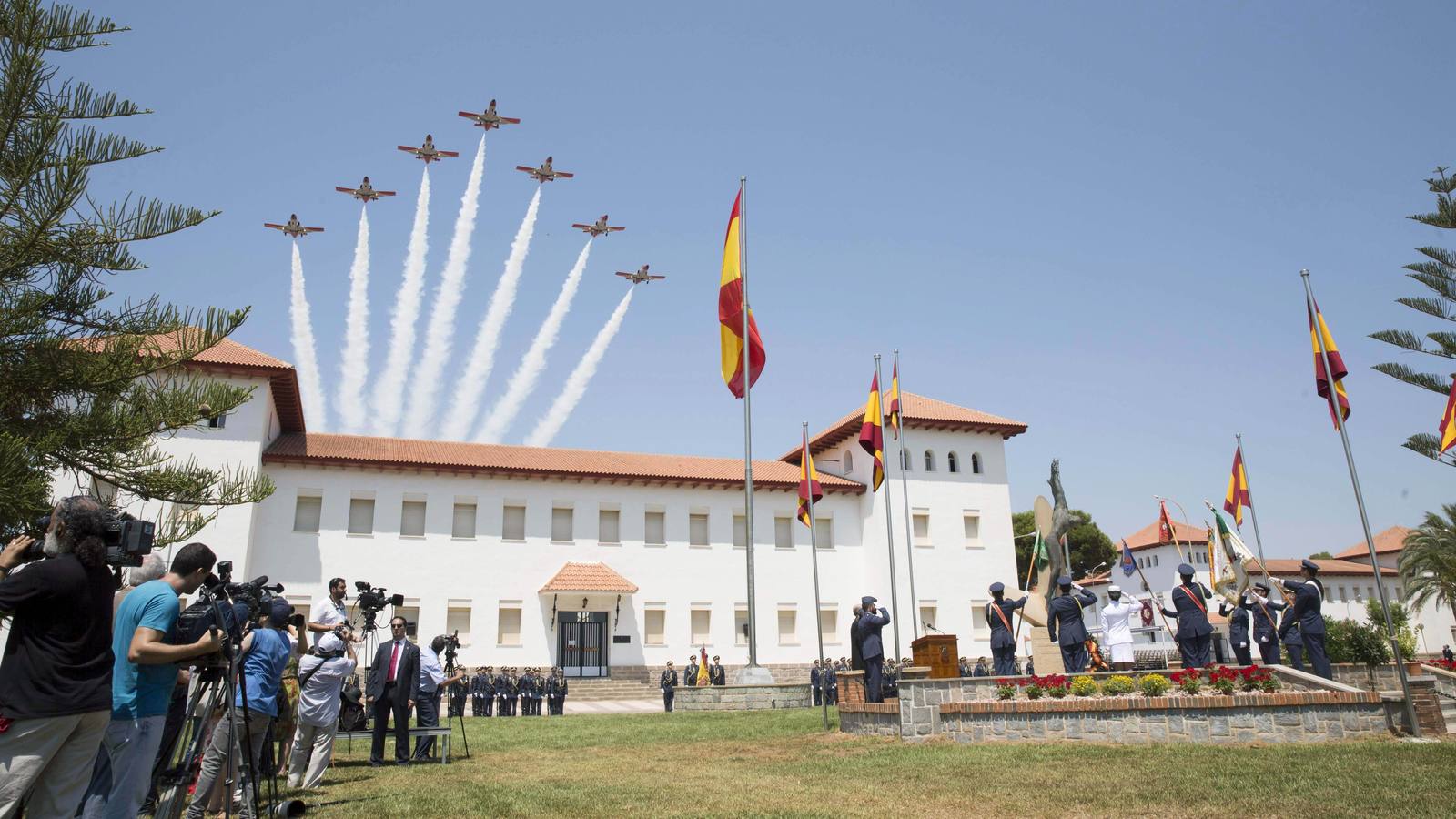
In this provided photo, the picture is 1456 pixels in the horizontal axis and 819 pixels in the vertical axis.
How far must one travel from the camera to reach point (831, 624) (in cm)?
3972

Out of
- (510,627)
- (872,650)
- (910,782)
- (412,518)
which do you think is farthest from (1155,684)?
(412,518)

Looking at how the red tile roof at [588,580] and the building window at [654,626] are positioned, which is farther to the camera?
the building window at [654,626]

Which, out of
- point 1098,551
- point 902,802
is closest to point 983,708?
point 902,802

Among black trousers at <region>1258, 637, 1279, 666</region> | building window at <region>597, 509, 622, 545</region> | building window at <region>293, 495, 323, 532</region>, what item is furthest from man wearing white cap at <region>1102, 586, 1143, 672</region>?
building window at <region>293, 495, 323, 532</region>

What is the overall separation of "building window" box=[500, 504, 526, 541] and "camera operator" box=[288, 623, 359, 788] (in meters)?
28.0

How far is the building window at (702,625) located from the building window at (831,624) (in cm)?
518

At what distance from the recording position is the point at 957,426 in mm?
42375

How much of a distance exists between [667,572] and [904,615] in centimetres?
1065

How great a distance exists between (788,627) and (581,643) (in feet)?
29.6

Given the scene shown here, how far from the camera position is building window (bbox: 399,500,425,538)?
115 feet

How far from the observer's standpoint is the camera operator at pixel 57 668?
156 inches

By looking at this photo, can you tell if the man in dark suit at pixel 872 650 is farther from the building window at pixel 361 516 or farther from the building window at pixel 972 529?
the building window at pixel 972 529

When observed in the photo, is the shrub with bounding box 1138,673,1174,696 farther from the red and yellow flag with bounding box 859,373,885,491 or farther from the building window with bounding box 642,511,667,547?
the building window with bounding box 642,511,667,547

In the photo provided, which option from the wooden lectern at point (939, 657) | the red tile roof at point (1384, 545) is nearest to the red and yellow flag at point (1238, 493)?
the wooden lectern at point (939, 657)
